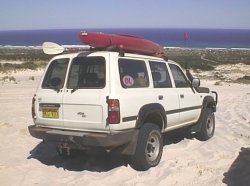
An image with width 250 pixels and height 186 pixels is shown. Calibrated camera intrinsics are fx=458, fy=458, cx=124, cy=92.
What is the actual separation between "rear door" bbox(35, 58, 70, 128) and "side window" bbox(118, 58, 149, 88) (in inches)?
39.2

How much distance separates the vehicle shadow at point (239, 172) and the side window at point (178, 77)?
1.74 meters

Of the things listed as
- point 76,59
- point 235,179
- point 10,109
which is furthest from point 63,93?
point 10,109

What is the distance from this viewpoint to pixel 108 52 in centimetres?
736

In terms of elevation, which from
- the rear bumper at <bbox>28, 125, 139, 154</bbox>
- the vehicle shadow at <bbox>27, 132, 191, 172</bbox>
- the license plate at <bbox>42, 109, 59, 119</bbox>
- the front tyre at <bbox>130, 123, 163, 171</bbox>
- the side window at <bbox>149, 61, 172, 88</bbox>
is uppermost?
the side window at <bbox>149, 61, 172, 88</bbox>

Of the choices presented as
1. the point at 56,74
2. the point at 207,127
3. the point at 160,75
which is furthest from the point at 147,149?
the point at 207,127

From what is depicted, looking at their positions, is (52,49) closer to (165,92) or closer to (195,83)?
(165,92)

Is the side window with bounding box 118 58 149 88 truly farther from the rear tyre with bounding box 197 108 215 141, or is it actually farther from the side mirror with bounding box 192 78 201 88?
the rear tyre with bounding box 197 108 215 141

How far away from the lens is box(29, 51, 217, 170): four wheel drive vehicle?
7016 millimetres

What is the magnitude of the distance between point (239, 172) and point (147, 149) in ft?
5.16

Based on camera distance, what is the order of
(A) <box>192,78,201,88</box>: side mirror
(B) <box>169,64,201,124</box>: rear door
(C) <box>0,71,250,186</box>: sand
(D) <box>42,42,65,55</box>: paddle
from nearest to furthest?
(C) <box>0,71,250,186</box>: sand < (D) <box>42,42,65,55</box>: paddle < (B) <box>169,64,201,124</box>: rear door < (A) <box>192,78,201,88</box>: side mirror

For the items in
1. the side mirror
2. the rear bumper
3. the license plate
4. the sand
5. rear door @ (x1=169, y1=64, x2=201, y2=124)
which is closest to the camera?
the rear bumper

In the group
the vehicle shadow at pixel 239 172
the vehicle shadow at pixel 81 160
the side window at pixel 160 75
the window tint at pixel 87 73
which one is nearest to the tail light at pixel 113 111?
the window tint at pixel 87 73

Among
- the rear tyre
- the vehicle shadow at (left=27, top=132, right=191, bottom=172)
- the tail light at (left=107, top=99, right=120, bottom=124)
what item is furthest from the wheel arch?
the rear tyre

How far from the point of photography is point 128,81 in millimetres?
7398
